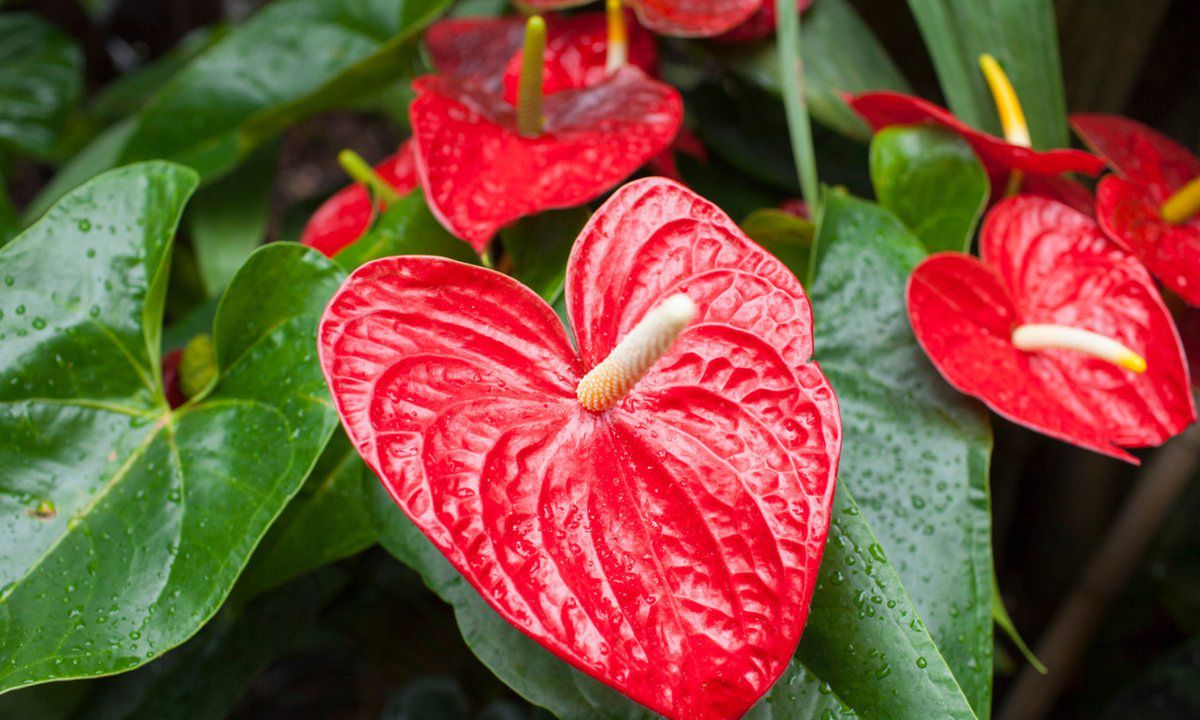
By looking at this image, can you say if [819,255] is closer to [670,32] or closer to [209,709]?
[670,32]

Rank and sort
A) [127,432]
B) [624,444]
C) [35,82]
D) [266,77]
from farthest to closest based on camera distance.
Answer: [35,82]
[266,77]
[127,432]
[624,444]

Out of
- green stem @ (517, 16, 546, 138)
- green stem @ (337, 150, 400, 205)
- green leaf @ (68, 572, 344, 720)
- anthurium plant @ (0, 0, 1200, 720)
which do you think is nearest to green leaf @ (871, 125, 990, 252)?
anthurium plant @ (0, 0, 1200, 720)

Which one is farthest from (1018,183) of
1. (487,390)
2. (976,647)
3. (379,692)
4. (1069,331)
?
(379,692)

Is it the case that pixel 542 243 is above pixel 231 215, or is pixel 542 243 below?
above

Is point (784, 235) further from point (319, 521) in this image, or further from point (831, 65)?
point (319, 521)

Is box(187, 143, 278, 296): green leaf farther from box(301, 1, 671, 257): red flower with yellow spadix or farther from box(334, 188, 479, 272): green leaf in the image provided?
box(334, 188, 479, 272): green leaf

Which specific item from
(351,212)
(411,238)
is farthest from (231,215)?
(411,238)
